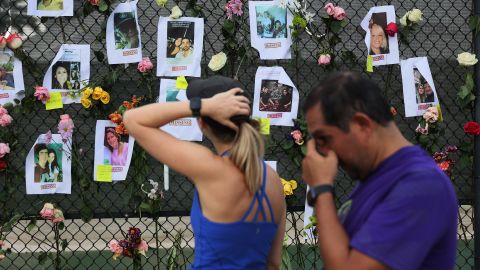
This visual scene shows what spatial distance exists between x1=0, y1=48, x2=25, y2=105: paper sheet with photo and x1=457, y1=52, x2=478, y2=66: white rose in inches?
103

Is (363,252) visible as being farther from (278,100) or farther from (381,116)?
(278,100)

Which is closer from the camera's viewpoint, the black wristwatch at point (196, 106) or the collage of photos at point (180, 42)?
the black wristwatch at point (196, 106)

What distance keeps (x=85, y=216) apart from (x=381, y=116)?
2821 millimetres

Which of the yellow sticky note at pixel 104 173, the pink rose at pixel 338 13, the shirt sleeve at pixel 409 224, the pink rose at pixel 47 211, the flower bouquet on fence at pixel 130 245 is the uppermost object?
the pink rose at pixel 338 13

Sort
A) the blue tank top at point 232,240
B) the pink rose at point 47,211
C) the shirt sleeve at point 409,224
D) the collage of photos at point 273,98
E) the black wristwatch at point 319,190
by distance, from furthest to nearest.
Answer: the collage of photos at point 273,98, the pink rose at point 47,211, the blue tank top at point 232,240, the black wristwatch at point 319,190, the shirt sleeve at point 409,224

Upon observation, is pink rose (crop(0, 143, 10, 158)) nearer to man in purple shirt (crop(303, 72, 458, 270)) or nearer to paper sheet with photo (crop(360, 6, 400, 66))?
paper sheet with photo (crop(360, 6, 400, 66))

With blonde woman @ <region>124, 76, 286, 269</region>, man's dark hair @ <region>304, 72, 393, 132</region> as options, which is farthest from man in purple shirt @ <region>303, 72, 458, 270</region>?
blonde woman @ <region>124, 76, 286, 269</region>

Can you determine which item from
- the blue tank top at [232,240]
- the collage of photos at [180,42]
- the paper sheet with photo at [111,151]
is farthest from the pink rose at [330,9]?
the blue tank top at [232,240]

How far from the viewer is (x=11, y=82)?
4062 millimetres

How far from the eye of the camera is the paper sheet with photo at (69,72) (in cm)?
409

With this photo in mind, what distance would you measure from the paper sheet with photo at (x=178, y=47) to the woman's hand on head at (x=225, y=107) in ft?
6.58

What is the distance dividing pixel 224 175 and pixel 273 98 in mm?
2202

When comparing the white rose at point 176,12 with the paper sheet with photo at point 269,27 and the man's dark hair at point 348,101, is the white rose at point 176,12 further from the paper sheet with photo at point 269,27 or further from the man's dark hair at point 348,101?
the man's dark hair at point 348,101

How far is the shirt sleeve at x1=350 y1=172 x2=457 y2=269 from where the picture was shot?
155 cm
